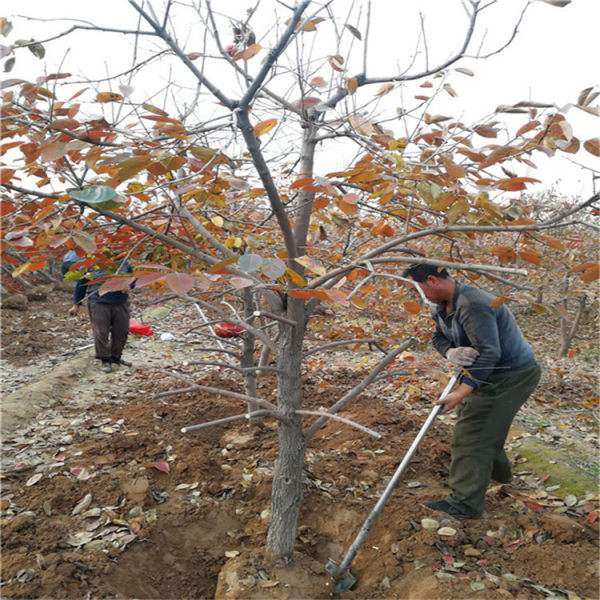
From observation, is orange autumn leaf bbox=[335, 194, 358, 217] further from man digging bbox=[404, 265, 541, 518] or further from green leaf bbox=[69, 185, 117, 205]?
man digging bbox=[404, 265, 541, 518]

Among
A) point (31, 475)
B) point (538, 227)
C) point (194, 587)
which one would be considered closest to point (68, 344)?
point (31, 475)

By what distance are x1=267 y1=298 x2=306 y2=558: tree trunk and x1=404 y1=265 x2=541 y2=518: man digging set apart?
33.1 inches

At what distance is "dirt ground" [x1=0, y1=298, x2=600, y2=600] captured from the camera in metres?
2.23

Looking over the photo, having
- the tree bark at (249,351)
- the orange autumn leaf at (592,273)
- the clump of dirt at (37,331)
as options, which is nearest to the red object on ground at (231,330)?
the tree bark at (249,351)

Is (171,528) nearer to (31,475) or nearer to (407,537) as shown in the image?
(31,475)

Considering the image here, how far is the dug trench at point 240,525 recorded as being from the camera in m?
2.21

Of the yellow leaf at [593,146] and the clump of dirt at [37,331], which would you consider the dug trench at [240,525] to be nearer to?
the yellow leaf at [593,146]

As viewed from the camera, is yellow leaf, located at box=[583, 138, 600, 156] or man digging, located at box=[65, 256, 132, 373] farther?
man digging, located at box=[65, 256, 132, 373]

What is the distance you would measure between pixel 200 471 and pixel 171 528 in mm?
530

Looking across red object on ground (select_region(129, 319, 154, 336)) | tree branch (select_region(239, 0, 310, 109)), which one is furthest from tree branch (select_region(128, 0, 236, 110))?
red object on ground (select_region(129, 319, 154, 336))

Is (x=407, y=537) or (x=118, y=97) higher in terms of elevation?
(x=118, y=97)

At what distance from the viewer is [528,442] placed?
3.65 meters

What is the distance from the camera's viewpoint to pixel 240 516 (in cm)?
279

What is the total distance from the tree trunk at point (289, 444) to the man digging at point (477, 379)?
33.1 inches
